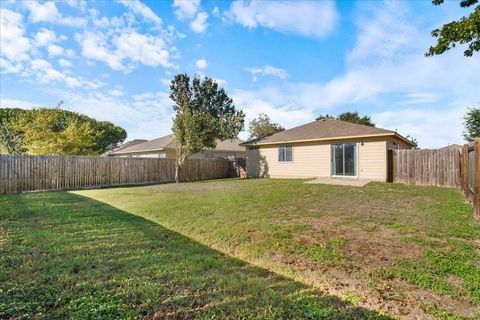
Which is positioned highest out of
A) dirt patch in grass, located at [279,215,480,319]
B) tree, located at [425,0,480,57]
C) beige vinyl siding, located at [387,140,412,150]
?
tree, located at [425,0,480,57]

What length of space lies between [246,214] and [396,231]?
3039 millimetres

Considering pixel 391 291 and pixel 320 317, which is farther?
pixel 391 291

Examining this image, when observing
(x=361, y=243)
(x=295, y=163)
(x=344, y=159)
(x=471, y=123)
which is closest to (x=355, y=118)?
(x=471, y=123)

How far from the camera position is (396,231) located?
195 inches

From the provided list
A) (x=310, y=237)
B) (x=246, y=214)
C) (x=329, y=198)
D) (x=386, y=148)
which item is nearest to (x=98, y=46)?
(x=246, y=214)

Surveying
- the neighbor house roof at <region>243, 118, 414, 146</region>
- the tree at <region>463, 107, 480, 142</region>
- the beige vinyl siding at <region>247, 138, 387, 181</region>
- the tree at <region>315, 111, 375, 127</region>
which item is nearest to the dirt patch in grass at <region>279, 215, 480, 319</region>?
the beige vinyl siding at <region>247, 138, 387, 181</region>

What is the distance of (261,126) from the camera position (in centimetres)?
3944

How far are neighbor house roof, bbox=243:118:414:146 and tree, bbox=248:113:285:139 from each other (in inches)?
732

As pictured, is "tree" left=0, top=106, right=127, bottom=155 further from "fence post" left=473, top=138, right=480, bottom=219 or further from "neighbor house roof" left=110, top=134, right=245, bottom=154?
"fence post" left=473, top=138, right=480, bottom=219

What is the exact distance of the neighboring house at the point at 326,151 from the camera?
14281 mm

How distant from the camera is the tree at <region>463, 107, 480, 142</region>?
81.6 ft

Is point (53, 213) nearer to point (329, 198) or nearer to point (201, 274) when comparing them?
point (201, 274)

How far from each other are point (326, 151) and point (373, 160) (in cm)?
268

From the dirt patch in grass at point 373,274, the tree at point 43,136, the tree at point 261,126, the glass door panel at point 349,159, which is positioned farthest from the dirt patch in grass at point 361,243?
the tree at point 261,126
